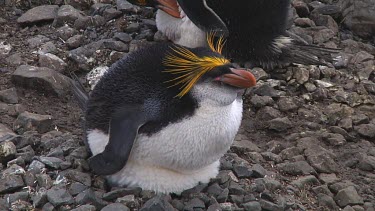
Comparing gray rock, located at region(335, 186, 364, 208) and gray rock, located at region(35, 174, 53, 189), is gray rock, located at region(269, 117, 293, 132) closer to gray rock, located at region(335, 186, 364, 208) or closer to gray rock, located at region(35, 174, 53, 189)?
gray rock, located at region(335, 186, 364, 208)

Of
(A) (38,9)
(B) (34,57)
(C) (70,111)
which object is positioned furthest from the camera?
(A) (38,9)

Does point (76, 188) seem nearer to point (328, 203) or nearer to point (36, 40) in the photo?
point (328, 203)

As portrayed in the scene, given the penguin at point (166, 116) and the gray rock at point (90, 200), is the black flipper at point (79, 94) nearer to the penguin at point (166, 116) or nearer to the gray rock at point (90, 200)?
the penguin at point (166, 116)

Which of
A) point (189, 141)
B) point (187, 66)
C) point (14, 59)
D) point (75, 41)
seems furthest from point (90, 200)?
point (75, 41)

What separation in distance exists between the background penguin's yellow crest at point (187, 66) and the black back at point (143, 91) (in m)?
0.02

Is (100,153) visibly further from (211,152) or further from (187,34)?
(187,34)

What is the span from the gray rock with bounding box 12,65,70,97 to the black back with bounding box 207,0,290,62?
0.96 m

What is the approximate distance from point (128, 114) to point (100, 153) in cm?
18

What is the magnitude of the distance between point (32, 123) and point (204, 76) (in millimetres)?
1001

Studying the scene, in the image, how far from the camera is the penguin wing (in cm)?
277

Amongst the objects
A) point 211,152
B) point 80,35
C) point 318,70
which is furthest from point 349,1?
point 211,152

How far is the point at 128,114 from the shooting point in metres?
2.85

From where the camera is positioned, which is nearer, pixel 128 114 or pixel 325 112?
pixel 128 114

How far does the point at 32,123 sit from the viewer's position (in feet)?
11.5
